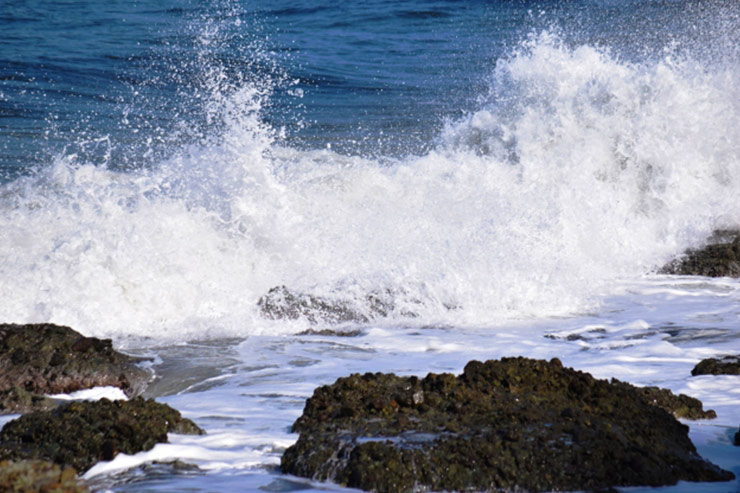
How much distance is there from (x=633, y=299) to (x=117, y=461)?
16.9 feet

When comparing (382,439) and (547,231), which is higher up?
(547,231)

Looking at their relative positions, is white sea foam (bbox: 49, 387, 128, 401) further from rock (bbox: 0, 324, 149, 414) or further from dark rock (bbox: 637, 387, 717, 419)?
dark rock (bbox: 637, 387, 717, 419)

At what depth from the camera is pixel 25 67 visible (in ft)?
52.5

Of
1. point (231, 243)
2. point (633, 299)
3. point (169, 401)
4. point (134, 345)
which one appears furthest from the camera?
point (231, 243)

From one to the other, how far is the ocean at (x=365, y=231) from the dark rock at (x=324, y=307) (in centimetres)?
4

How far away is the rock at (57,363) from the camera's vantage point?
4188mm

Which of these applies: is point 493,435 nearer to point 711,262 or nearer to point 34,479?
point 34,479

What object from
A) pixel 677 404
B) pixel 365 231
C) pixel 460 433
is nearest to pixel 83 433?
pixel 460 433

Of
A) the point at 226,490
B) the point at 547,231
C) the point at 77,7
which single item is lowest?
the point at 226,490

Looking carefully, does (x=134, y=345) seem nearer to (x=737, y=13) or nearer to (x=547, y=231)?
(x=547, y=231)

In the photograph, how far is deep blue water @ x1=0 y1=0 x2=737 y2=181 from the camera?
13055mm

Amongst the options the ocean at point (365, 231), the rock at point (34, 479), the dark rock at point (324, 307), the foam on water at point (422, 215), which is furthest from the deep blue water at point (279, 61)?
the rock at point (34, 479)

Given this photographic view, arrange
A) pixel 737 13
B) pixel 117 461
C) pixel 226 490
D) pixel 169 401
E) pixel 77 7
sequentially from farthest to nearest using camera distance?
pixel 77 7
pixel 737 13
pixel 169 401
pixel 117 461
pixel 226 490

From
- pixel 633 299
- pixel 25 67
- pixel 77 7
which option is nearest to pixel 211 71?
pixel 25 67
